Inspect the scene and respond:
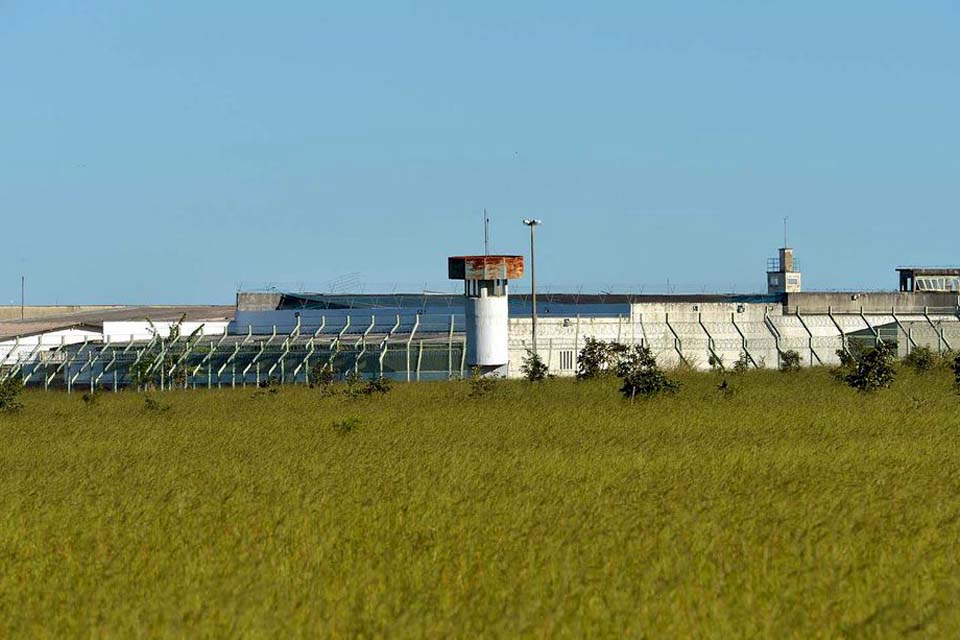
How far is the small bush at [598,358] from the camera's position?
64625 millimetres

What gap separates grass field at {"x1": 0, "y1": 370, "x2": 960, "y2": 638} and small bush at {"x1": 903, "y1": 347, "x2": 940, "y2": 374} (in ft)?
108

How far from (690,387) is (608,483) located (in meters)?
33.6

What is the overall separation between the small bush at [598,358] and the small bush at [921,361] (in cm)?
1314

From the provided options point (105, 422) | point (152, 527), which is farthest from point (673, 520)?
point (105, 422)

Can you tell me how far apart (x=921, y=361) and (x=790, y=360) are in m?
8.83

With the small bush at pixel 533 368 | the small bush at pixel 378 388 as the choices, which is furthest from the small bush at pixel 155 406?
the small bush at pixel 533 368

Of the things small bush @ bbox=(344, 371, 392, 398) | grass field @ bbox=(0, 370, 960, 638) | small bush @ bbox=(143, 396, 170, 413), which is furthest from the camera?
small bush @ bbox=(344, 371, 392, 398)

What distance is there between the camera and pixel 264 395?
57812mm

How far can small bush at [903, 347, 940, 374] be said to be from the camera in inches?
2552

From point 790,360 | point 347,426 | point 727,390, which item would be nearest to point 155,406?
point 347,426

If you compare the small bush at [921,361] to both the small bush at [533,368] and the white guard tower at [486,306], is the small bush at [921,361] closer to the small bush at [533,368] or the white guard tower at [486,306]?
the small bush at [533,368]

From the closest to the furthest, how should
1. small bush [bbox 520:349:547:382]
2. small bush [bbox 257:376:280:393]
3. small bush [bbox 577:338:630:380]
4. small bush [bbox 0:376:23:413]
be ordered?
small bush [bbox 0:376:23:413]
small bush [bbox 520:349:547:382]
small bush [bbox 577:338:630:380]
small bush [bbox 257:376:280:393]

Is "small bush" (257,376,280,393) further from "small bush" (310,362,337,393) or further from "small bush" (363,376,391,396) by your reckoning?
"small bush" (363,376,391,396)

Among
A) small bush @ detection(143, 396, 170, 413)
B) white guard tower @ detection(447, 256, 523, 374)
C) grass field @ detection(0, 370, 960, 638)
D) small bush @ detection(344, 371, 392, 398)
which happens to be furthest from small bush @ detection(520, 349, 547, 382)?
grass field @ detection(0, 370, 960, 638)
